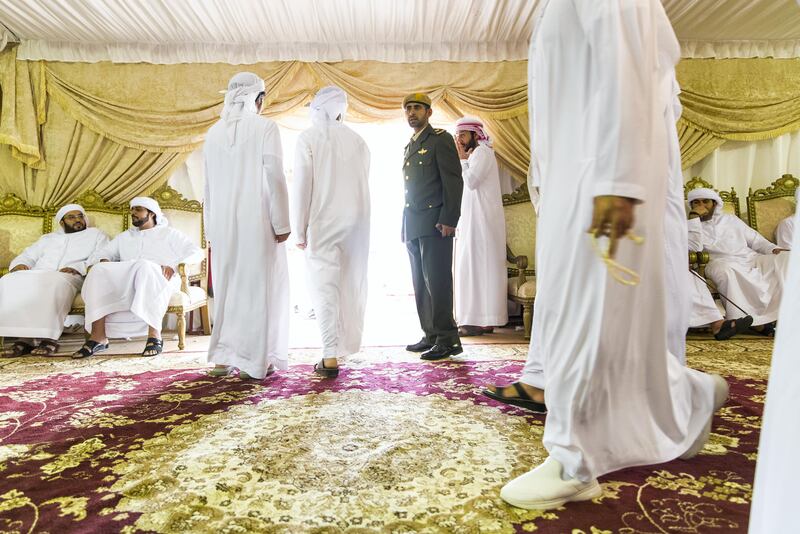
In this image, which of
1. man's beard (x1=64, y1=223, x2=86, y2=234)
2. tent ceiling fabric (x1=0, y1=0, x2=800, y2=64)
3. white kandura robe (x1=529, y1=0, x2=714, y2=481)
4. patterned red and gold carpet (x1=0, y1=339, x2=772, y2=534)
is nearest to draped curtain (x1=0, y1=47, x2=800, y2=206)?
tent ceiling fabric (x1=0, y1=0, x2=800, y2=64)

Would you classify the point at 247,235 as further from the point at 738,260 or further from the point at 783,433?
the point at 738,260

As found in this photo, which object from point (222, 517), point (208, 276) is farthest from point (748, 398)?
point (208, 276)

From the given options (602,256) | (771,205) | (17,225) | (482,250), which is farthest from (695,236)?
(17,225)

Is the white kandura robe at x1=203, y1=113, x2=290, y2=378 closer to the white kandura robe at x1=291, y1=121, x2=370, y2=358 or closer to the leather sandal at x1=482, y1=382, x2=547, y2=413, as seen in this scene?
the white kandura robe at x1=291, y1=121, x2=370, y2=358

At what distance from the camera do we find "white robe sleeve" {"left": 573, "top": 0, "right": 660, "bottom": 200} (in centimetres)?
99

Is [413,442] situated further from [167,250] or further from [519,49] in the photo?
[519,49]

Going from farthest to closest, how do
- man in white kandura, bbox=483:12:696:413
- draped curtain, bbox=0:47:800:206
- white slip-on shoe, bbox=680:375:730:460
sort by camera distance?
draped curtain, bbox=0:47:800:206 < man in white kandura, bbox=483:12:696:413 < white slip-on shoe, bbox=680:375:730:460

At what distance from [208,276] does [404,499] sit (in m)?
3.79

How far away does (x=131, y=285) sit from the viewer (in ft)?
11.2

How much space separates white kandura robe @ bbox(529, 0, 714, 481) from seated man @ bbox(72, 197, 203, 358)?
9.81 feet

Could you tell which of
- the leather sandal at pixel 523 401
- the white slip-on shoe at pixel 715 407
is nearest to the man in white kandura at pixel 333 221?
the leather sandal at pixel 523 401

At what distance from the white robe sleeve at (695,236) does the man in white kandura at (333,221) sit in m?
2.70

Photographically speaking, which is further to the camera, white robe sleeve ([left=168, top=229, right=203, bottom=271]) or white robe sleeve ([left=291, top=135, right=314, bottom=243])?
white robe sleeve ([left=168, top=229, right=203, bottom=271])

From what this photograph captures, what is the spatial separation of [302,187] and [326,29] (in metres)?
2.47
